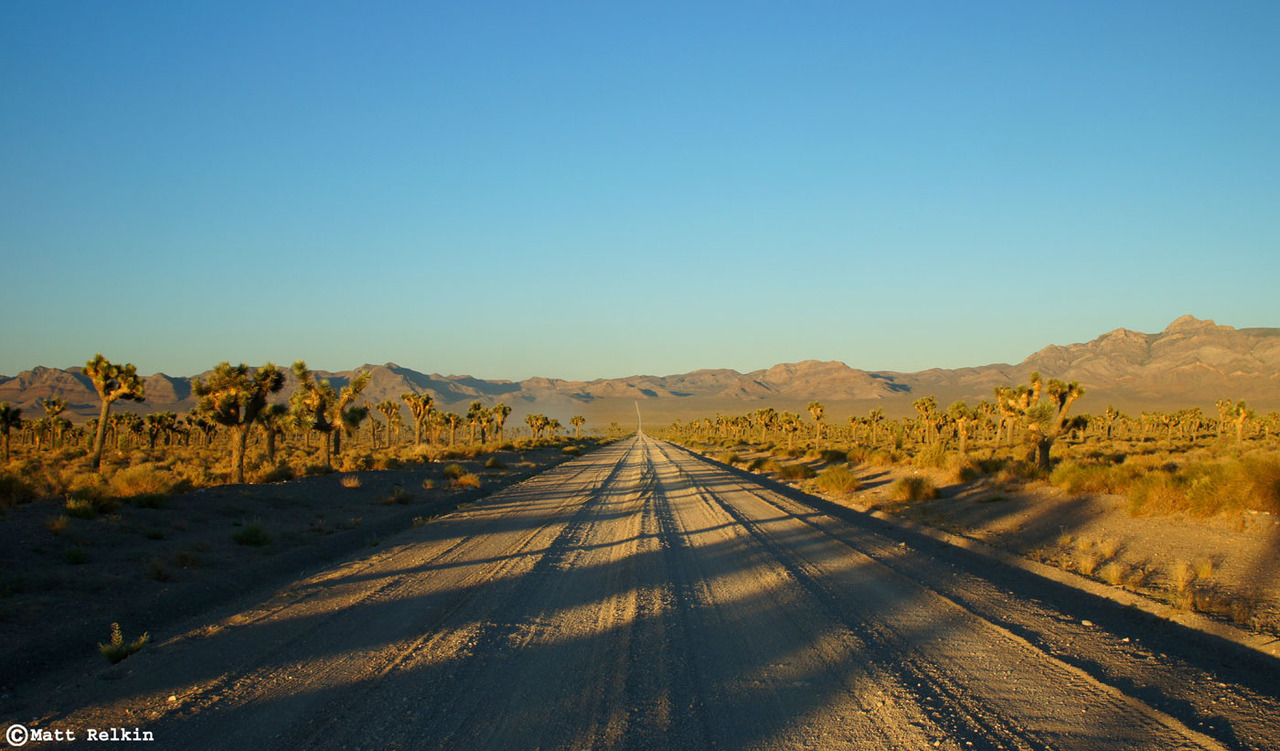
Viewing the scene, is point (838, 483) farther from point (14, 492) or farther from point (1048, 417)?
point (14, 492)

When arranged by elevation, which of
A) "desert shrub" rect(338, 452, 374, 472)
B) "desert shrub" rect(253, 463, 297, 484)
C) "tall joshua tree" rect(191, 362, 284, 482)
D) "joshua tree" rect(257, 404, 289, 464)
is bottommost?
"desert shrub" rect(338, 452, 374, 472)

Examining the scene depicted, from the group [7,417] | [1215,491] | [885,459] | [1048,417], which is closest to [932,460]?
[1048,417]

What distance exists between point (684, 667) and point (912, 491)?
58.3 feet

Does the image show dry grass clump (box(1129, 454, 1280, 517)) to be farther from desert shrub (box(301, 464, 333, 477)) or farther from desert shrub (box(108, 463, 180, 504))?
desert shrub (box(301, 464, 333, 477))

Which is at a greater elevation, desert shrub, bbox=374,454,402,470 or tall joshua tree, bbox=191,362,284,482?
tall joshua tree, bbox=191,362,284,482

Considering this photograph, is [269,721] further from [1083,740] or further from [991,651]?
[991,651]

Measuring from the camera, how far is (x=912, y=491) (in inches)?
870

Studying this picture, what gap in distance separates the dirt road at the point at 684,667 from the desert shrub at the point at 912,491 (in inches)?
432

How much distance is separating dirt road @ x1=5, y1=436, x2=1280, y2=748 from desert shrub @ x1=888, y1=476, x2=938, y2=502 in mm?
10966

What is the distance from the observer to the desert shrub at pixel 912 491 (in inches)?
864

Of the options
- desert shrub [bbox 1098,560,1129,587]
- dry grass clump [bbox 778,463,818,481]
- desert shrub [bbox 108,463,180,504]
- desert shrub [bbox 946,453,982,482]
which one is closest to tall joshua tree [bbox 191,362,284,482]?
desert shrub [bbox 108,463,180,504]

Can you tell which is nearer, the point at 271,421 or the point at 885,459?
the point at 885,459

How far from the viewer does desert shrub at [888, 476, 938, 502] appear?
864 inches

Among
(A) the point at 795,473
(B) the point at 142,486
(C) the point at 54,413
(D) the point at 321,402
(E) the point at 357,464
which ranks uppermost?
(D) the point at 321,402
